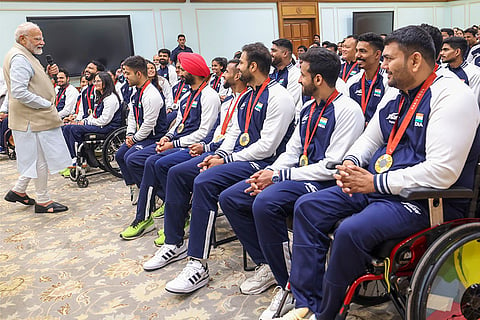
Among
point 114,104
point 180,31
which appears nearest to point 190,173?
point 114,104

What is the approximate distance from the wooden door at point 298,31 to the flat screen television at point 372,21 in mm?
1319

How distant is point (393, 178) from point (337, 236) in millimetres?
286

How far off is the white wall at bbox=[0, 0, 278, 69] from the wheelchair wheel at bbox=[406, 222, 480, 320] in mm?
8082

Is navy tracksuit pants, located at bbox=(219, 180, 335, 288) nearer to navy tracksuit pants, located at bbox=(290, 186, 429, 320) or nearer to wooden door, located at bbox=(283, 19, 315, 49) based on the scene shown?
navy tracksuit pants, located at bbox=(290, 186, 429, 320)

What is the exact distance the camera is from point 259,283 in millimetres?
Result: 2141

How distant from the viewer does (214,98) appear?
3096 mm

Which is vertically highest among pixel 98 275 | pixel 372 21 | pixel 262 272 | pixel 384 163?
pixel 372 21

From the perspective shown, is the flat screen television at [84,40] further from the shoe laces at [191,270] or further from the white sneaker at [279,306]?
the white sneaker at [279,306]

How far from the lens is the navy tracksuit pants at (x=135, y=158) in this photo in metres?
3.22

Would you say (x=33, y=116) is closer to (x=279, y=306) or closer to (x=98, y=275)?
(x=98, y=275)

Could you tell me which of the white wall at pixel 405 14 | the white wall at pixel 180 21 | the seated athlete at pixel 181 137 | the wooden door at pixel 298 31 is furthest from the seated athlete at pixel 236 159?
the white wall at pixel 405 14

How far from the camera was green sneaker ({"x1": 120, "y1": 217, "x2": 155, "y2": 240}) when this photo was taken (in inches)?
118

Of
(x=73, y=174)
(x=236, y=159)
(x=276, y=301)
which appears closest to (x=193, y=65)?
(x=236, y=159)

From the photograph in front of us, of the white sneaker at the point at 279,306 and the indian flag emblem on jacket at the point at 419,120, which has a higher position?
the indian flag emblem on jacket at the point at 419,120
